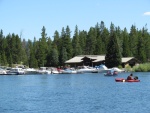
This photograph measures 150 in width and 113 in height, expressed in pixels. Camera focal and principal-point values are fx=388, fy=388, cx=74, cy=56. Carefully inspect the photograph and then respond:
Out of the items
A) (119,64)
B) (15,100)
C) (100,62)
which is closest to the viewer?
(15,100)

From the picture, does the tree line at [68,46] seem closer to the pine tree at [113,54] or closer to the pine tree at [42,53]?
the pine tree at [42,53]

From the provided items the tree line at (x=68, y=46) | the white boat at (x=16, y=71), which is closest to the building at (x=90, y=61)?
the tree line at (x=68, y=46)

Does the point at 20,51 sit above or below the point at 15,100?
above

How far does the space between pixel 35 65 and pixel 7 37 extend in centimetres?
1829

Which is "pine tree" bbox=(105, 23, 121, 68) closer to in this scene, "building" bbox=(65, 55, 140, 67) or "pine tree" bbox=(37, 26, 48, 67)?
"building" bbox=(65, 55, 140, 67)

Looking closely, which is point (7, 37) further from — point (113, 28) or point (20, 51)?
point (113, 28)

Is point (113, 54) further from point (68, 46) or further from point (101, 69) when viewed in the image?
point (68, 46)

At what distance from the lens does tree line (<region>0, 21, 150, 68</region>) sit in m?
135

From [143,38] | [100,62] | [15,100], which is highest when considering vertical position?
[143,38]

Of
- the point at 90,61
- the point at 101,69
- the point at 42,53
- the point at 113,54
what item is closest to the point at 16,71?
the point at 42,53

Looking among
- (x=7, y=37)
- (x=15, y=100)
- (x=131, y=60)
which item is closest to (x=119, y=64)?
(x=131, y=60)

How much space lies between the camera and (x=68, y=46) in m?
139

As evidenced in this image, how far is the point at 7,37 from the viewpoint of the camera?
145 m

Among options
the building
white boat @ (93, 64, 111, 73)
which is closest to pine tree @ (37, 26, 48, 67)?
the building
